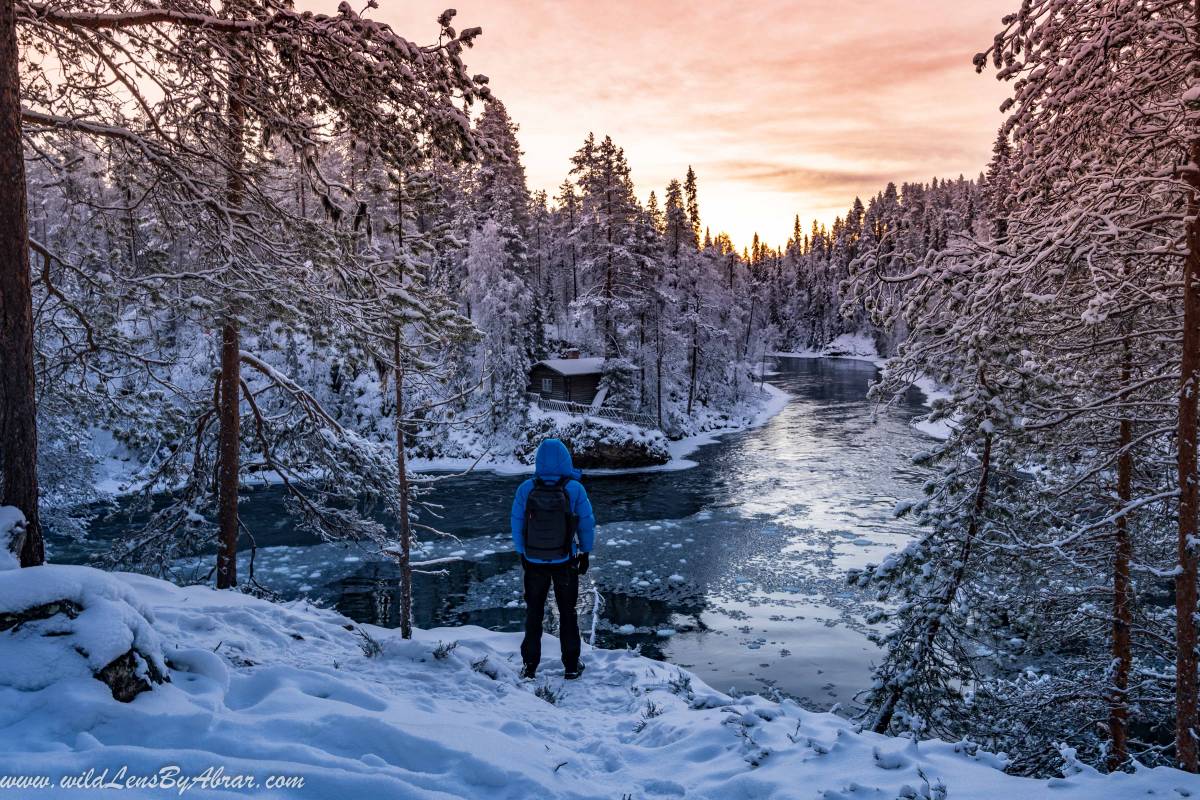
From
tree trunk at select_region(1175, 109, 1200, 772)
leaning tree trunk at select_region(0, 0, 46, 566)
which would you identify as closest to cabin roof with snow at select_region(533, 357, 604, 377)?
tree trunk at select_region(1175, 109, 1200, 772)

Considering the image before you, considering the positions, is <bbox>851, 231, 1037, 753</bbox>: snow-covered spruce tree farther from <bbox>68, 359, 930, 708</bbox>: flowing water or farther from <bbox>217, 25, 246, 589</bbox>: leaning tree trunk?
<bbox>217, 25, 246, 589</bbox>: leaning tree trunk

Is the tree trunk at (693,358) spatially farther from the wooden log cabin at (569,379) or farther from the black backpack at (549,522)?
the black backpack at (549,522)

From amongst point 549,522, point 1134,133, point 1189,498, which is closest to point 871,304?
point 1134,133

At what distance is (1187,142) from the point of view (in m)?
5.41

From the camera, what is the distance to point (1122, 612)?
24.8 feet

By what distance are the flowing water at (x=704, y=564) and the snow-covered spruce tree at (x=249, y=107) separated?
5.51m

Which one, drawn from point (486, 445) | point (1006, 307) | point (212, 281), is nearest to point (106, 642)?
point (212, 281)

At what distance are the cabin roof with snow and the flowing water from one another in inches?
362

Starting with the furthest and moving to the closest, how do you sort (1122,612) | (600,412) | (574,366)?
1. (574,366)
2. (600,412)
3. (1122,612)

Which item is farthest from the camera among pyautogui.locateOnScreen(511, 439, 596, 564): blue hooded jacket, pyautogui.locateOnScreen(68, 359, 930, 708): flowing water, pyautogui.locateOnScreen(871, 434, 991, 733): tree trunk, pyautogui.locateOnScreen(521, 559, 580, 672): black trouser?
pyautogui.locateOnScreen(68, 359, 930, 708): flowing water

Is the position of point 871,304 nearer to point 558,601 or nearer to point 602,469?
point 558,601

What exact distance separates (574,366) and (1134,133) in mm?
35155

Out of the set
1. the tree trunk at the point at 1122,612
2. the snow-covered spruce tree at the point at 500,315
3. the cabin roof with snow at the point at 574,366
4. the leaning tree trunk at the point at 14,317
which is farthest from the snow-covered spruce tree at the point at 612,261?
the leaning tree trunk at the point at 14,317

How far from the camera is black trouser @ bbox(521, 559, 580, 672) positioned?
6844mm
